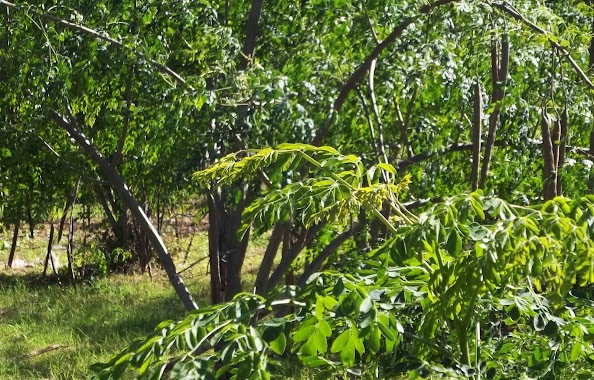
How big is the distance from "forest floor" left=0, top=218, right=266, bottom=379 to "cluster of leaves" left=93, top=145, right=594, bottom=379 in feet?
16.6

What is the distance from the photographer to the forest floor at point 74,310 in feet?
28.3

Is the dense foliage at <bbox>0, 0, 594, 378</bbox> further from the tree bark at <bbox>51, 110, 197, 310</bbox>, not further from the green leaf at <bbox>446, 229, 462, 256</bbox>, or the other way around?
the green leaf at <bbox>446, 229, 462, 256</bbox>

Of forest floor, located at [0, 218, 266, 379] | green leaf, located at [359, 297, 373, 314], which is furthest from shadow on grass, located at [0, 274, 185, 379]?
green leaf, located at [359, 297, 373, 314]

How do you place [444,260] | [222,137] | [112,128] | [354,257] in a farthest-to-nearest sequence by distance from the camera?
[112,128] → [354,257] → [222,137] → [444,260]

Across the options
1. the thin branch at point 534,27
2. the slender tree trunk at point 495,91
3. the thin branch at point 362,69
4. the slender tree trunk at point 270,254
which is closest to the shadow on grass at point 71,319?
the slender tree trunk at point 270,254

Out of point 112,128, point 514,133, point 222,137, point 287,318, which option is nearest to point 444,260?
point 287,318

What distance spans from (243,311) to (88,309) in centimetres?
836

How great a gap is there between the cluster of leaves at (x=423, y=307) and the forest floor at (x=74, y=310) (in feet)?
16.6

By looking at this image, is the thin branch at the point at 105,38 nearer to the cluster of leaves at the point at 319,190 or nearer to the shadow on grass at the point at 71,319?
the cluster of leaves at the point at 319,190

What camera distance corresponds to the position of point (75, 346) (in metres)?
9.05

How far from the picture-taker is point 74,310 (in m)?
10.5

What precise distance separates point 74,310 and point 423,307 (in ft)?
26.5

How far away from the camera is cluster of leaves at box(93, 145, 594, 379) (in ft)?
8.09

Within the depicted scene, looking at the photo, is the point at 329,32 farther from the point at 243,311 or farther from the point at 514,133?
the point at 243,311
